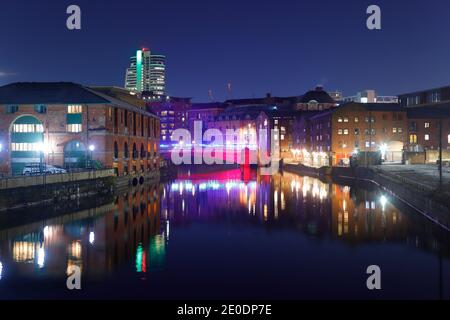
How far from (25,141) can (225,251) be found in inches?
1421

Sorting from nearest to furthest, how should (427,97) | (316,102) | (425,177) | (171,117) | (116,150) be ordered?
(425,177) → (116,150) → (427,97) → (316,102) → (171,117)

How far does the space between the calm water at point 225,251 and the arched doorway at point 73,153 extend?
34.0ft

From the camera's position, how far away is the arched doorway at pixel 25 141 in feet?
182

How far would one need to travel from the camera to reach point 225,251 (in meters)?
28.5

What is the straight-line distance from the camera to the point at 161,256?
26.8 metres

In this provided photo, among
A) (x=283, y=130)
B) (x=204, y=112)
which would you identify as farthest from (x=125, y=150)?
(x=204, y=112)

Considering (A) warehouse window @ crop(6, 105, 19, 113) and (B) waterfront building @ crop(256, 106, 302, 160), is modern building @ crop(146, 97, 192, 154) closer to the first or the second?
(B) waterfront building @ crop(256, 106, 302, 160)

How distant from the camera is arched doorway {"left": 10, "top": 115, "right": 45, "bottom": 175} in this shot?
55594mm

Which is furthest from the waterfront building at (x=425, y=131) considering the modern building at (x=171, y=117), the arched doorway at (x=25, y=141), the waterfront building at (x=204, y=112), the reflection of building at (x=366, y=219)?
the modern building at (x=171, y=117)

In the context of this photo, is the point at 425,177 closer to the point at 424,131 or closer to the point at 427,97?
the point at 424,131
